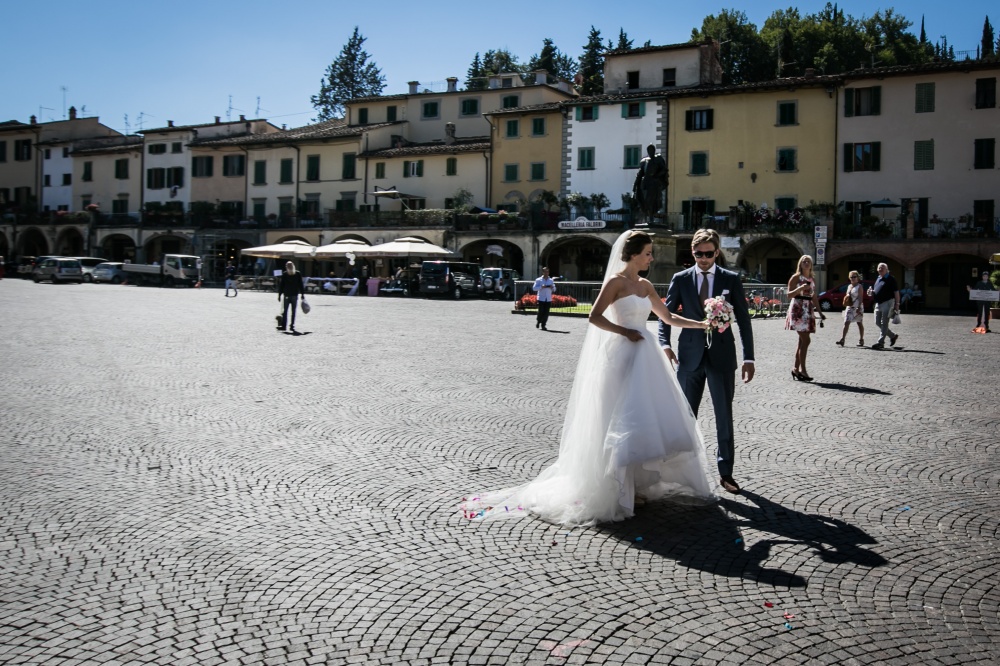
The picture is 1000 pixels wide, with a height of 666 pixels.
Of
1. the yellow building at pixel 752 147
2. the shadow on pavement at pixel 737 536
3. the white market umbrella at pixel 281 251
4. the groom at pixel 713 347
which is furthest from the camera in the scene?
the white market umbrella at pixel 281 251

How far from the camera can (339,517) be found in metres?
5.31

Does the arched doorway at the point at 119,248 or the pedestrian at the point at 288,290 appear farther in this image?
the arched doorway at the point at 119,248

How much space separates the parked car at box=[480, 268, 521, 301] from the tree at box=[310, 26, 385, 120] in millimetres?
48926

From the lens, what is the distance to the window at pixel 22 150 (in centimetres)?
7144

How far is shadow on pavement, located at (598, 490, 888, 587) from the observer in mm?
4559

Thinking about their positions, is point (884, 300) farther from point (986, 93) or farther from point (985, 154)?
point (986, 93)

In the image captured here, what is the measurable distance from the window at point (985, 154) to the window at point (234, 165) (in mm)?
45225

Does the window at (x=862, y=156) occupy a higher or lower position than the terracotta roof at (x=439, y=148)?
→ lower

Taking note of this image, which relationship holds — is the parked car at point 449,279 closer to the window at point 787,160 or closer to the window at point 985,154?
the window at point 787,160

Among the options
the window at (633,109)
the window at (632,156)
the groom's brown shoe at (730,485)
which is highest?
the window at (633,109)

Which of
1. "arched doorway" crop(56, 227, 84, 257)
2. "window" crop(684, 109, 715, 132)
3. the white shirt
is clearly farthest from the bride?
"arched doorway" crop(56, 227, 84, 257)

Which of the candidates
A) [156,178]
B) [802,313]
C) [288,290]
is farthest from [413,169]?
[802,313]

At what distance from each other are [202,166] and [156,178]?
451 centimetres

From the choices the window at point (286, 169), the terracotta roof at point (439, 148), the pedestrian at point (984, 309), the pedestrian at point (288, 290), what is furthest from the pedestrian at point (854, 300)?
the window at point (286, 169)
